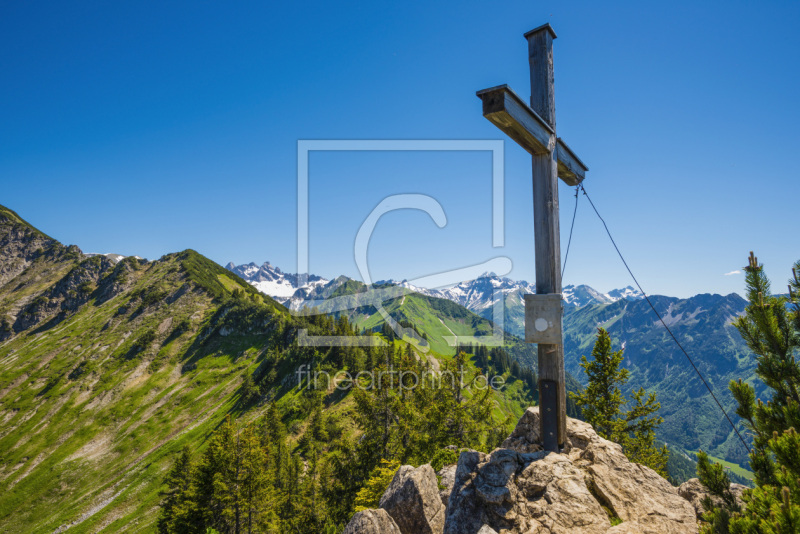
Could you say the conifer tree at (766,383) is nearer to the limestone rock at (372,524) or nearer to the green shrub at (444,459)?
the limestone rock at (372,524)

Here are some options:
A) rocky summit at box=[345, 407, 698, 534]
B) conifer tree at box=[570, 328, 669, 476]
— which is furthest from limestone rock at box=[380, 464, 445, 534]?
conifer tree at box=[570, 328, 669, 476]

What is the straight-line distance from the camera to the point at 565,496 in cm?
791

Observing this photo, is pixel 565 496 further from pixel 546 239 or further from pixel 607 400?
pixel 607 400

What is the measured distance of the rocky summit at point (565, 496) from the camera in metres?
7.56

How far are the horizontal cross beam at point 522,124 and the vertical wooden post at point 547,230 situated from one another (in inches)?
14.8

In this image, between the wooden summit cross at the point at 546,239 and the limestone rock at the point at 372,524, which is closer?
the wooden summit cross at the point at 546,239

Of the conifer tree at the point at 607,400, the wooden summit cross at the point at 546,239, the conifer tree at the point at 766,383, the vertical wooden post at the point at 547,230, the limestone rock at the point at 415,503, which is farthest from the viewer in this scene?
the conifer tree at the point at 607,400

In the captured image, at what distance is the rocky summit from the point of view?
7559mm

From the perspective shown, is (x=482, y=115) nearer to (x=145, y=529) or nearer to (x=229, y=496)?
(x=229, y=496)

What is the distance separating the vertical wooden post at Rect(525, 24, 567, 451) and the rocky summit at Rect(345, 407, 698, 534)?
0.95 m

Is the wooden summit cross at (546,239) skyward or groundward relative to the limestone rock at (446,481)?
skyward

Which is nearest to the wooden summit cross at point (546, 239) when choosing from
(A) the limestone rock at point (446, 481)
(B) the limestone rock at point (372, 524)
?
(B) the limestone rock at point (372, 524)

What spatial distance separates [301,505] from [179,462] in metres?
20.4

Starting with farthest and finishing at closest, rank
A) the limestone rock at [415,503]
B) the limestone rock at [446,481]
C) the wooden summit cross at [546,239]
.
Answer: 1. the limestone rock at [446,481]
2. the limestone rock at [415,503]
3. the wooden summit cross at [546,239]
